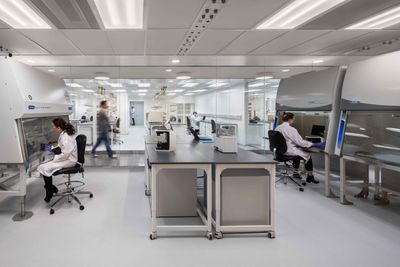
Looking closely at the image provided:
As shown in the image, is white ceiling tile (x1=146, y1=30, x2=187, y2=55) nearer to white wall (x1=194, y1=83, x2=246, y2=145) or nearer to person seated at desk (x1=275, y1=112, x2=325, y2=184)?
person seated at desk (x1=275, y1=112, x2=325, y2=184)

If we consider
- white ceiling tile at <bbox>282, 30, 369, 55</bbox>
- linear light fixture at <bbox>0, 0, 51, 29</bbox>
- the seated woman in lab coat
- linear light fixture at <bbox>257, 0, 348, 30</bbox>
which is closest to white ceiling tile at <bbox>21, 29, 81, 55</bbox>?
linear light fixture at <bbox>0, 0, 51, 29</bbox>

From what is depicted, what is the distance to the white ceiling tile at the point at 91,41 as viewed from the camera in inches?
134

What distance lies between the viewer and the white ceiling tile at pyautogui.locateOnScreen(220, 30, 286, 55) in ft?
11.6

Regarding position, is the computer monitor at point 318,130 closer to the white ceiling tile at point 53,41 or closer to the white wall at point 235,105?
the white wall at point 235,105

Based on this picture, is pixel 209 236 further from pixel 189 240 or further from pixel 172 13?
pixel 172 13

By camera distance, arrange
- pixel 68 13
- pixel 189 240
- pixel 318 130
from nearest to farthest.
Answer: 1. pixel 189 240
2. pixel 68 13
3. pixel 318 130

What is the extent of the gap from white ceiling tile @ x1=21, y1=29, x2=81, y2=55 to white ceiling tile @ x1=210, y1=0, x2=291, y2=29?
214cm

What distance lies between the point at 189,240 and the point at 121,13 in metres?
2.52

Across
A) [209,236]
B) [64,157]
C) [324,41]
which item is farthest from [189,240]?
[324,41]

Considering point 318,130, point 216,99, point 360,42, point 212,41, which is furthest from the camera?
point 216,99

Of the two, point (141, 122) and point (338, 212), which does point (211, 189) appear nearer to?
point (338, 212)

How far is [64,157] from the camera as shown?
140 inches

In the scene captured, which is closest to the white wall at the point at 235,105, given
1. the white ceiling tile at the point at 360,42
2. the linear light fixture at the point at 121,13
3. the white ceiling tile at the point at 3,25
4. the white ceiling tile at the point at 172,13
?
the white ceiling tile at the point at 360,42

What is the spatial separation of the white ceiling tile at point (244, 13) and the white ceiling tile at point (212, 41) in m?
0.24
